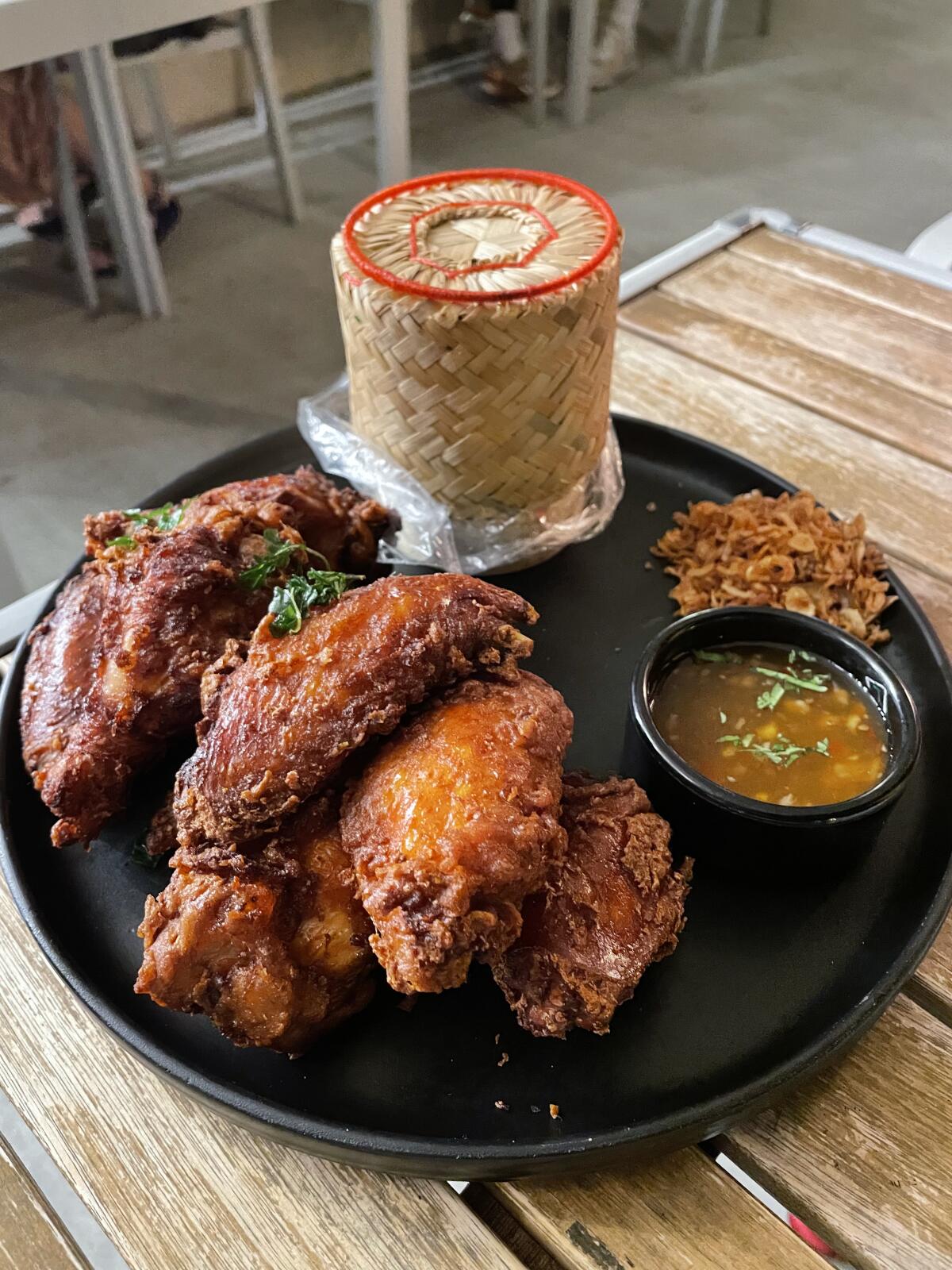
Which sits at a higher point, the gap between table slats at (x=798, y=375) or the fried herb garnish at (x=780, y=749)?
the fried herb garnish at (x=780, y=749)

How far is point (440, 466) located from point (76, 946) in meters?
0.86

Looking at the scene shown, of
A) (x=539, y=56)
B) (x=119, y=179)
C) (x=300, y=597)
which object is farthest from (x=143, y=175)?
(x=300, y=597)

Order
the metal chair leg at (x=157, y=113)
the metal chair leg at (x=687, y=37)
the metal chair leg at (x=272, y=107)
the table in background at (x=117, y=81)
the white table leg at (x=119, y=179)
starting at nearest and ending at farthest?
1. the table in background at (x=117, y=81)
2. the white table leg at (x=119, y=179)
3. the metal chair leg at (x=272, y=107)
4. the metal chair leg at (x=157, y=113)
5. the metal chair leg at (x=687, y=37)

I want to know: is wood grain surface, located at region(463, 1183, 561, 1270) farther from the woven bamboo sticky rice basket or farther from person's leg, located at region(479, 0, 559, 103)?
person's leg, located at region(479, 0, 559, 103)

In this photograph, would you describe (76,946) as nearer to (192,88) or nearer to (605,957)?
(605,957)

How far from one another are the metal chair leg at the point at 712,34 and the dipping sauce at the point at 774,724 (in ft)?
23.3

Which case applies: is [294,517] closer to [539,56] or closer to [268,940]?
[268,940]

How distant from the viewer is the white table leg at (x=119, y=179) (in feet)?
12.3

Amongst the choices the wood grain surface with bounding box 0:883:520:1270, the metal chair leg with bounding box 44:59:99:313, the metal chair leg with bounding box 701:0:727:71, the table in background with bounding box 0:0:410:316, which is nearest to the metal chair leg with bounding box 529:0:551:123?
the metal chair leg with bounding box 701:0:727:71

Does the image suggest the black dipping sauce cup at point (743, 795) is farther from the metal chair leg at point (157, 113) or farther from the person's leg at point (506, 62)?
the person's leg at point (506, 62)

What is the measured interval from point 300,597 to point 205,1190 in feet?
2.08

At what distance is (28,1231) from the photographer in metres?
1.06

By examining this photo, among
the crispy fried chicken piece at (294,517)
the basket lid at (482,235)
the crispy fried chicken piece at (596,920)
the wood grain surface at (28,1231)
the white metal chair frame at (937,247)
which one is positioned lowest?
the white metal chair frame at (937,247)

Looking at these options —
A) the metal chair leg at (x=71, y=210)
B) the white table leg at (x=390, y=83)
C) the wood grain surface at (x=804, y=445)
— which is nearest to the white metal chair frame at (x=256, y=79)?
the metal chair leg at (x=71, y=210)
